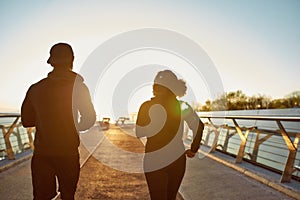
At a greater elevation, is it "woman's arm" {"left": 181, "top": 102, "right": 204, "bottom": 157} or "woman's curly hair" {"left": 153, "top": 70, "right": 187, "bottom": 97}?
"woman's curly hair" {"left": 153, "top": 70, "right": 187, "bottom": 97}

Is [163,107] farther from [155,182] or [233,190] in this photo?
[233,190]

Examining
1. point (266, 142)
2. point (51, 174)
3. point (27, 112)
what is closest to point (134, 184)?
point (51, 174)

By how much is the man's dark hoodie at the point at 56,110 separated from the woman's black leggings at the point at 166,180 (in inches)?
30.9

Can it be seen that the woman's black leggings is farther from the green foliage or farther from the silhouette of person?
the green foliage

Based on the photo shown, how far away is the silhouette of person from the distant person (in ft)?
2.08

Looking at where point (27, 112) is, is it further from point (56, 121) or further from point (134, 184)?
point (134, 184)

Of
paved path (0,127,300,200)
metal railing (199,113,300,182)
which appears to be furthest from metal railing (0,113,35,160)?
metal railing (199,113,300,182)

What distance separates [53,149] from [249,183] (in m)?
4.44

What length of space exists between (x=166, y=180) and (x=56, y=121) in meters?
1.17

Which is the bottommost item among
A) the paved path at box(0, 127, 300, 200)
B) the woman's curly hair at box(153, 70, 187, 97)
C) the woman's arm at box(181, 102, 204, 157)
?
the paved path at box(0, 127, 300, 200)

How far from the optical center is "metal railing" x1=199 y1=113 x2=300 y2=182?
209 inches

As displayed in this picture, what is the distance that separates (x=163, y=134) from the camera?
2680 mm

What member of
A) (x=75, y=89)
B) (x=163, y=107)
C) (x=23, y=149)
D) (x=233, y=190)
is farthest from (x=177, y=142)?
(x=23, y=149)

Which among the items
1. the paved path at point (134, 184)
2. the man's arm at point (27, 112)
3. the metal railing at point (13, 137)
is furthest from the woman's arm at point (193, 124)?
the metal railing at point (13, 137)
